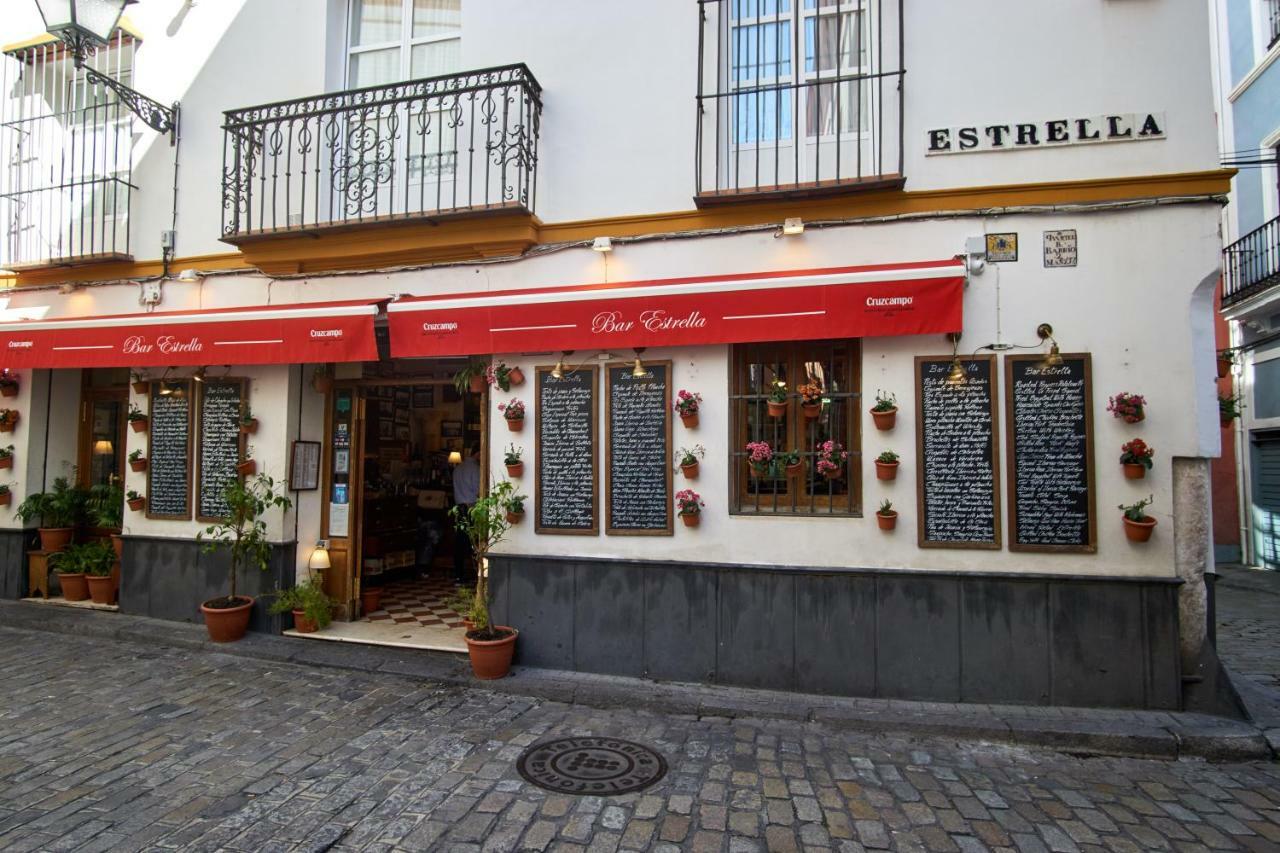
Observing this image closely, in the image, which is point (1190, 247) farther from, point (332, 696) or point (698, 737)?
point (332, 696)

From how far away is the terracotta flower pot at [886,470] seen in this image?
558 centimetres

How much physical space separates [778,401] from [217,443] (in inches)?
242

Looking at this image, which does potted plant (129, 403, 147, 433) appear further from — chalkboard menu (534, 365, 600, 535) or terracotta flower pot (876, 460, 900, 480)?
terracotta flower pot (876, 460, 900, 480)

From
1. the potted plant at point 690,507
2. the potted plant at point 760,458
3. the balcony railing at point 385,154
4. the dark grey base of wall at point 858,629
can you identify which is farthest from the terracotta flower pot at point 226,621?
the potted plant at point 760,458

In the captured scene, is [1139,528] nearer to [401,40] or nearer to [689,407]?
[689,407]

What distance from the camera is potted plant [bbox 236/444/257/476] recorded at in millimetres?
7430

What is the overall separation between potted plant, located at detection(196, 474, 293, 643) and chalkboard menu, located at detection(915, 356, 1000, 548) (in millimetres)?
6245

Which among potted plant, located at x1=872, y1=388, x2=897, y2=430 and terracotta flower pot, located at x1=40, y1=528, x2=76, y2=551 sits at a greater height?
potted plant, located at x1=872, y1=388, x2=897, y2=430

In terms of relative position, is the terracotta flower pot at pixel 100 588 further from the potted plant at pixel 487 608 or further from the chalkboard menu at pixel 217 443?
the potted plant at pixel 487 608

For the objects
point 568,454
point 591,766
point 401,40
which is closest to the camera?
point 591,766

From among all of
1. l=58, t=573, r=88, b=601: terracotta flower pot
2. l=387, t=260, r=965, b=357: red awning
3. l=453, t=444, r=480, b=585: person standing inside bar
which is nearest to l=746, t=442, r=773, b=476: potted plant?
l=387, t=260, r=965, b=357: red awning

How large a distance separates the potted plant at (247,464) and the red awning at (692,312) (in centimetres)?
228

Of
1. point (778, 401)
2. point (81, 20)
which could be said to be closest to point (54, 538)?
point (81, 20)

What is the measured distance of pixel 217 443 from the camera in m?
7.72
